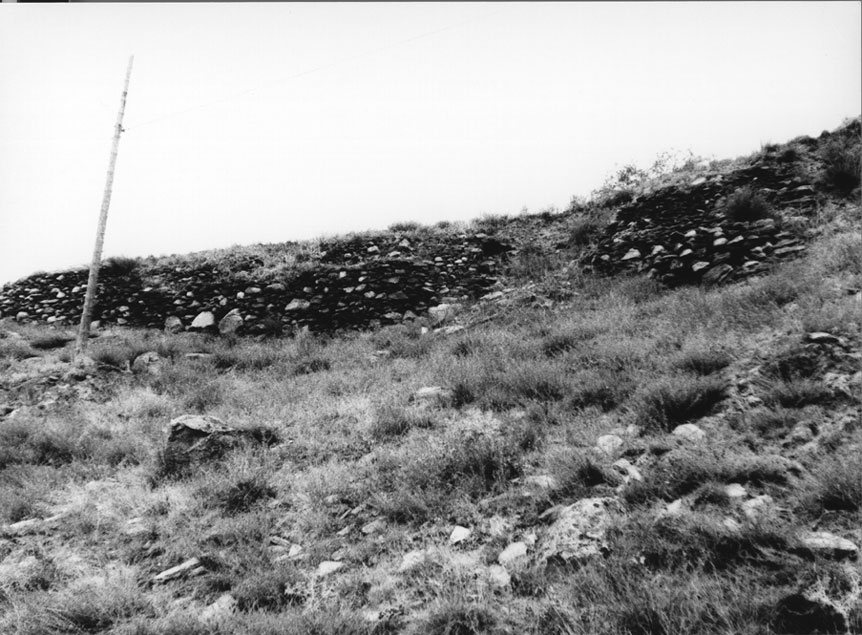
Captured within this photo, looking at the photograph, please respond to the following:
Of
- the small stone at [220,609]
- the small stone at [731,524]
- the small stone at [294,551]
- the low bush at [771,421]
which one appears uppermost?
the low bush at [771,421]

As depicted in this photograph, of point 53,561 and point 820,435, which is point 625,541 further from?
point 53,561

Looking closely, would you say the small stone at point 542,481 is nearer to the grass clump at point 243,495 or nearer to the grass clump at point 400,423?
the grass clump at point 400,423

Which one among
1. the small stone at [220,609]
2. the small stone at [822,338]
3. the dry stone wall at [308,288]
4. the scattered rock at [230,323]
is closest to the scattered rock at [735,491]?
the small stone at [822,338]

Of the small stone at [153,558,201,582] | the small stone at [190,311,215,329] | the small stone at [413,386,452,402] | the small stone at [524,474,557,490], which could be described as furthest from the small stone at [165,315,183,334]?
the small stone at [524,474,557,490]

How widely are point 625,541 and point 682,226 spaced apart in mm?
8264

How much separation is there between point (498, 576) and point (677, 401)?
2404 mm

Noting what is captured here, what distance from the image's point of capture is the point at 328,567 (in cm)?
337

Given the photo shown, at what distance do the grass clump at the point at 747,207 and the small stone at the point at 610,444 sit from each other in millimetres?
6790

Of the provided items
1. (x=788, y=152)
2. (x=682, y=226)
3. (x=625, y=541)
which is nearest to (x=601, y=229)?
(x=682, y=226)

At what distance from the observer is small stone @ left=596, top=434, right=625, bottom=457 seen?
12.4 feet

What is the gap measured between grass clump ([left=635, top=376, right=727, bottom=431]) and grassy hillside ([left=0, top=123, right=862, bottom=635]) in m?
0.02

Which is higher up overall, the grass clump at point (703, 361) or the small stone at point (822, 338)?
the small stone at point (822, 338)

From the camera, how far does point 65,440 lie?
6.06 meters

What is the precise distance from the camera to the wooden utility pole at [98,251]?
10.5 meters
